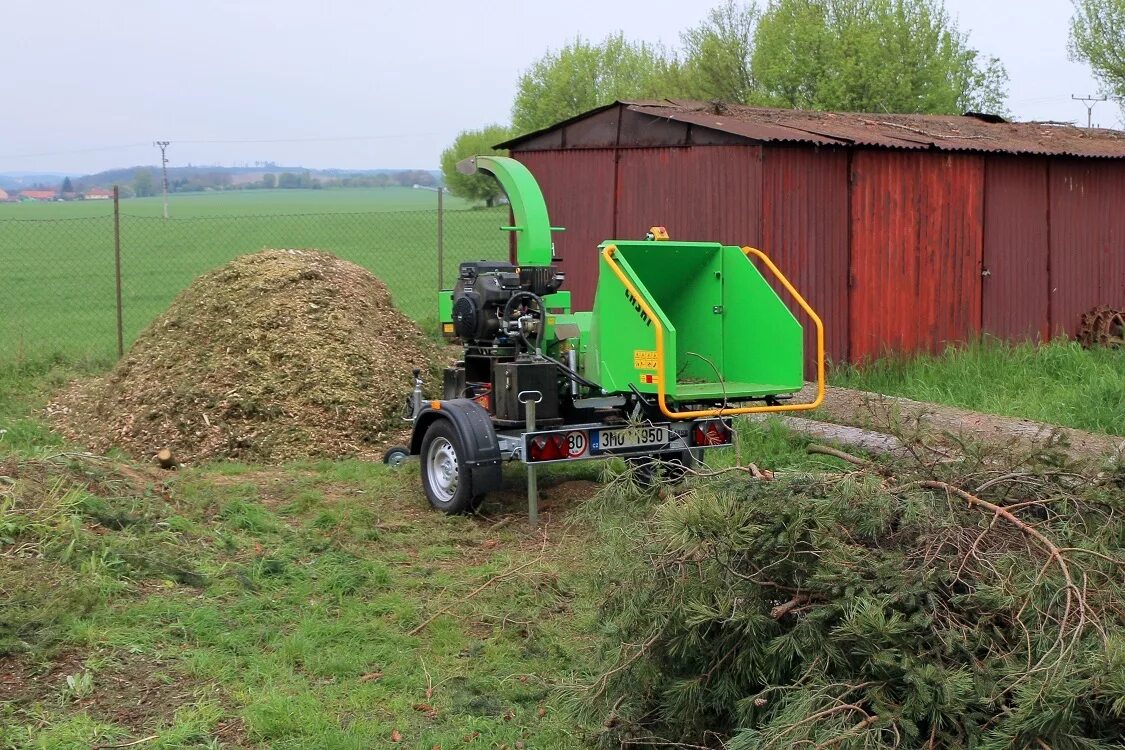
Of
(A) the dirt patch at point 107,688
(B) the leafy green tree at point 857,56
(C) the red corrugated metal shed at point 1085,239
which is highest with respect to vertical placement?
(B) the leafy green tree at point 857,56

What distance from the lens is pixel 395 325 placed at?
40.9 feet

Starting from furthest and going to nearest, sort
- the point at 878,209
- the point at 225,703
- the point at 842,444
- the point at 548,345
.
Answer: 1. the point at 878,209
2. the point at 842,444
3. the point at 548,345
4. the point at 225,703

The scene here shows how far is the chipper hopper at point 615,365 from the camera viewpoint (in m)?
7.77

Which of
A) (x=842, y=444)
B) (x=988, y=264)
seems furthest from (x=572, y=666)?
(x=988, y=264)

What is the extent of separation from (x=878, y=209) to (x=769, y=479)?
10.0 meters

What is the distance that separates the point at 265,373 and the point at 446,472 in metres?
3.20

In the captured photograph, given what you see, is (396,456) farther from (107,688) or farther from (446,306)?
(107,688)

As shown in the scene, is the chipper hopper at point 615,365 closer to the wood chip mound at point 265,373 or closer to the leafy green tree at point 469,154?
the wood chip mound at point 265,373

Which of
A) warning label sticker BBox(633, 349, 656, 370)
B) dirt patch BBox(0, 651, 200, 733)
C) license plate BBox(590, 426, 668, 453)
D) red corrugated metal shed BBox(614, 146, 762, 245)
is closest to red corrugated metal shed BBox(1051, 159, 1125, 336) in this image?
red corrugated metal shed BBox(614, 146, 762, 245)

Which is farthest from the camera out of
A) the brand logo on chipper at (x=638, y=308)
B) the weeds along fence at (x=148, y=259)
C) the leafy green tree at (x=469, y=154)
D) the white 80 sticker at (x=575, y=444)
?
the leafy green tree at (x=469, y=154)

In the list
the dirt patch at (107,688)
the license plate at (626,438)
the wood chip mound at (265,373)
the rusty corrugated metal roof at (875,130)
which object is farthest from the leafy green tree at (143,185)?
the dirt patch at (107,688)

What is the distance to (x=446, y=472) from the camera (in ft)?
27.8

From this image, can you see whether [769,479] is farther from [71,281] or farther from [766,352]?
[71,281]

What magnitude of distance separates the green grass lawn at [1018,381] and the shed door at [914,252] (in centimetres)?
33
